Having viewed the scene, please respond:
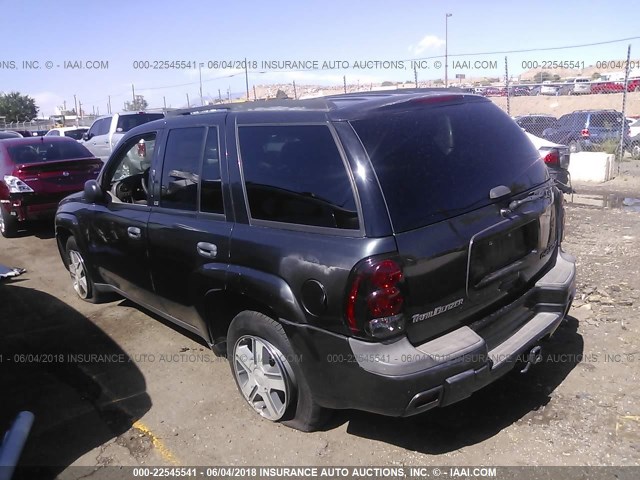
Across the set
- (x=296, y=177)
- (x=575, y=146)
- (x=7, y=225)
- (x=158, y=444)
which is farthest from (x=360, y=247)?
(x=575, y=146)

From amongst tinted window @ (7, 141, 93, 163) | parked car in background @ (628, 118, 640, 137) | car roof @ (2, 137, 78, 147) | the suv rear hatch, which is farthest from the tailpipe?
parked car in background @ (628, 118, 640, 137)

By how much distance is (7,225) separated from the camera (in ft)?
28.0

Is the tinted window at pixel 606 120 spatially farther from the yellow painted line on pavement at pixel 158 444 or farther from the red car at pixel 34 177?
the yellow painted line on pavement at pixel 158 444

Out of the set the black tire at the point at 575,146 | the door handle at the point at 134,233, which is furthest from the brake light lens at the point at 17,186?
the black tire at the point at 575,146

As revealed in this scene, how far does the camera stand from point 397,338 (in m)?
2.53

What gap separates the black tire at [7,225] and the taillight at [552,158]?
27.5 ft

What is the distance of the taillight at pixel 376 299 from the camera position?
2.45 metres

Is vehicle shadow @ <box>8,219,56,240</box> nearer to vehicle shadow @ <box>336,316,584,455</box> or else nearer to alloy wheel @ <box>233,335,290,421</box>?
alloy wheel @ <box>233,335,290,421</box>

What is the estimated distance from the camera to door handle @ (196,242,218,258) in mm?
3213

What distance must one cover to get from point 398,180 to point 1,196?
7.97m

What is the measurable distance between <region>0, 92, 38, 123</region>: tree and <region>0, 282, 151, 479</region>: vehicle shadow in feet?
230

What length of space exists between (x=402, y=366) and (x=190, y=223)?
1.74m

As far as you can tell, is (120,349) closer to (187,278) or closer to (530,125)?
(187,278)

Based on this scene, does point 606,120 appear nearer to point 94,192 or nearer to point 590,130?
point 590,130
